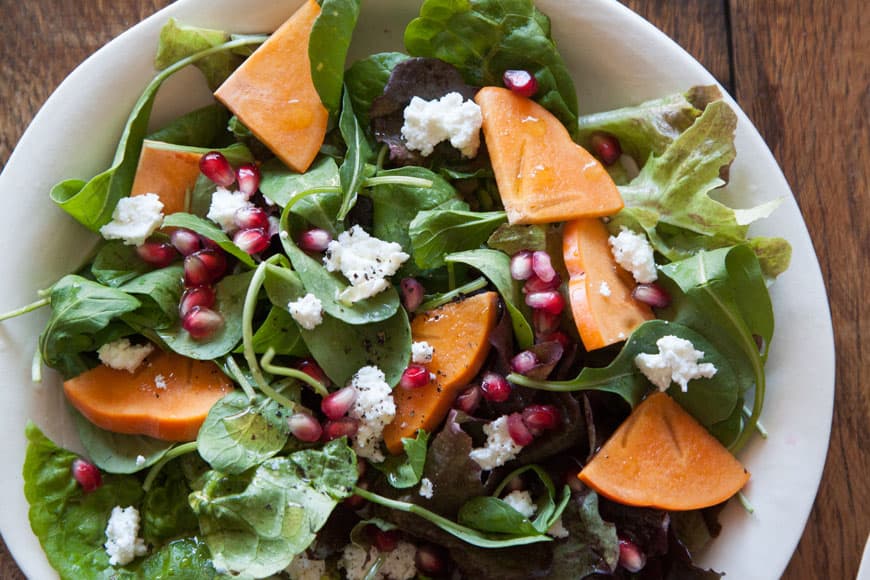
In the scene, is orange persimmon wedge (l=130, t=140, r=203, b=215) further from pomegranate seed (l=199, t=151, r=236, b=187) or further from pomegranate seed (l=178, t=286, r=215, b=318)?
pomegranate seed (l=178, t=286, r=215, b=318)

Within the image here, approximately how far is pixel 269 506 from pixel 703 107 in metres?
1.19

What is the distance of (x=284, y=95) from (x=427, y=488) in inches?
33.3

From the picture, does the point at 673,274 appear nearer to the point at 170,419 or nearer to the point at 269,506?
the point at 269,506

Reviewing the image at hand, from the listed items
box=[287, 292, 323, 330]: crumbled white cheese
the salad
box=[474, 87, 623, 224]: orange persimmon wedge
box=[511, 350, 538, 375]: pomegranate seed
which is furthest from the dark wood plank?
box=[287, 292, 323, 330]: crumbled white cheese

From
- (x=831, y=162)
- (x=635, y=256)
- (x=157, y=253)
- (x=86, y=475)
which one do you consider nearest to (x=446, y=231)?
(x=635, y=256)

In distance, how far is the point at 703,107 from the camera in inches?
65.7

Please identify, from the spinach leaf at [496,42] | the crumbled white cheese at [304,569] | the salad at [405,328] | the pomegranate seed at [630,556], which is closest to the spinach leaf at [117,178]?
the salad at [405,328]

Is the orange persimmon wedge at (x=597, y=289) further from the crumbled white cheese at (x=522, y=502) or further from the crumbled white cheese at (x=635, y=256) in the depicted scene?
the crumbled white cheese at (x=522, y=502)

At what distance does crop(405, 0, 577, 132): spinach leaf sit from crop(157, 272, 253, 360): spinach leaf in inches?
24.2

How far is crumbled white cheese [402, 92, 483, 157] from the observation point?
5.26 feet

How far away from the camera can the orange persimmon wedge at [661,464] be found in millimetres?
1541

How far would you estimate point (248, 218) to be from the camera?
1.61 meters

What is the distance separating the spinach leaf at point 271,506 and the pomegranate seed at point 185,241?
452 mm

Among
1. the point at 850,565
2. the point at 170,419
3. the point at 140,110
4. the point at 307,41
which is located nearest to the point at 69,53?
the point at 140,110
